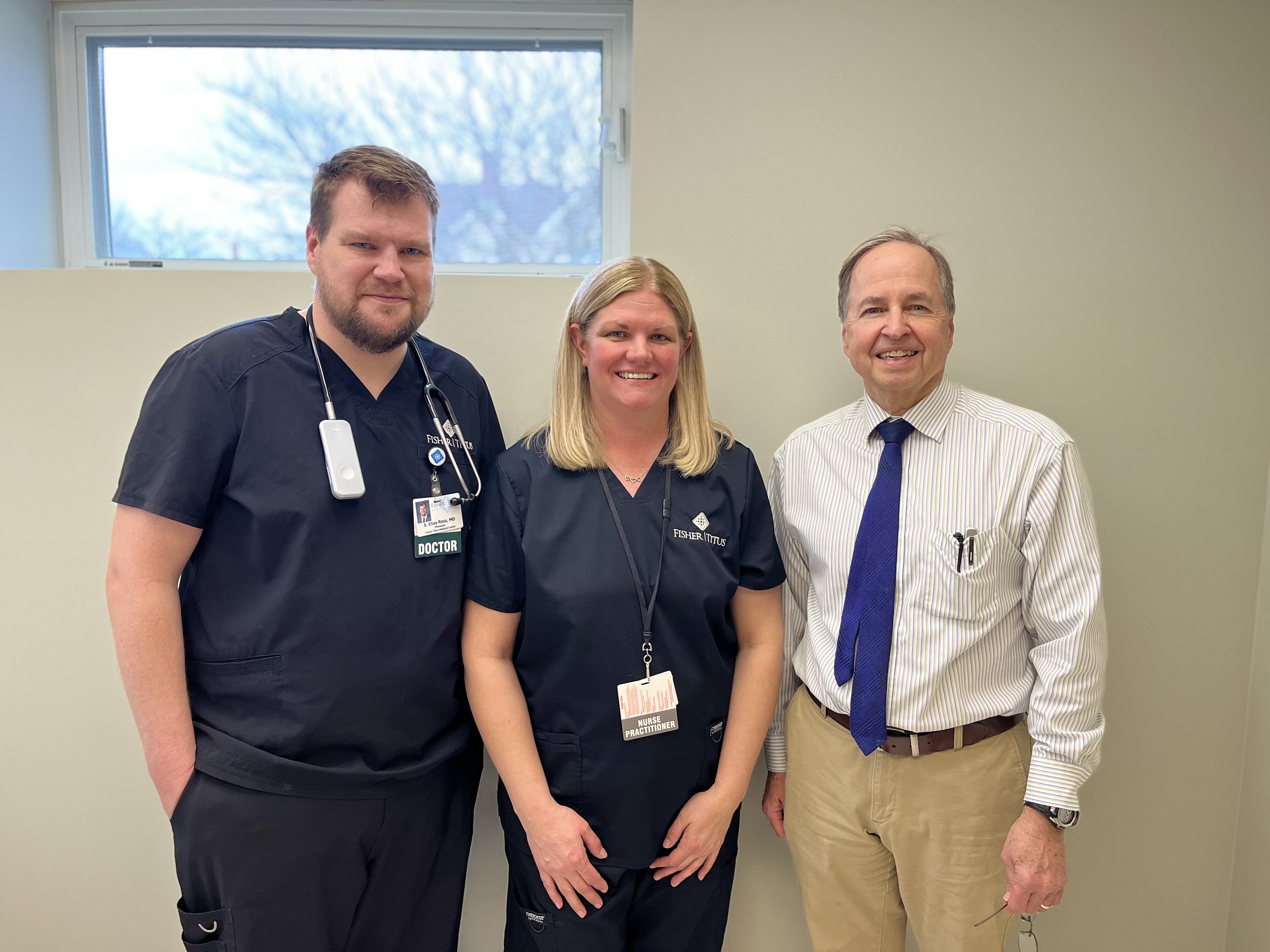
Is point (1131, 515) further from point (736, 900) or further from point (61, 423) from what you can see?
point (61, 423)

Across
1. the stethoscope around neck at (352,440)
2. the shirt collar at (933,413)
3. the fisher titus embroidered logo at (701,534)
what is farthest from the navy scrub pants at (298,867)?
the shirt collar at (933,413)

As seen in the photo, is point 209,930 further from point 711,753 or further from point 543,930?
point 711,753

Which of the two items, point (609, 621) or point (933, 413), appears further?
point (933, 413)

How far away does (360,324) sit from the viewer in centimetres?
129

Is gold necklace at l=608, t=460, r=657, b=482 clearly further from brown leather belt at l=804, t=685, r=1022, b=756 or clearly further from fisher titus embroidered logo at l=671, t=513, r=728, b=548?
brown leather belt at l=804, t=685, r=1022, b=756

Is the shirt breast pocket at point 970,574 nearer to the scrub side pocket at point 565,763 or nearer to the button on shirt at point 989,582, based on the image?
the button on shirt at point 989,582

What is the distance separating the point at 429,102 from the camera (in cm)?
202

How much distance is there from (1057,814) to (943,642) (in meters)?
0.34

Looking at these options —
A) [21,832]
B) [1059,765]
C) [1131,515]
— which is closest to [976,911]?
[1059,765]

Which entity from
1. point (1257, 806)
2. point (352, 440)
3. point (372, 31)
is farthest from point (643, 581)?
point (372, 31)

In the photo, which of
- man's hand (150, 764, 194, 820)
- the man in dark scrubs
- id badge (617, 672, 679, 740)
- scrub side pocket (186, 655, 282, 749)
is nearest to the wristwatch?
id badge (617, 672, 679, 740)

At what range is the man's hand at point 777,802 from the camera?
1.58m

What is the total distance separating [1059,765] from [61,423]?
7.70 feet

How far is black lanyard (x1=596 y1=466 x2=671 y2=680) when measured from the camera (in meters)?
1.28
